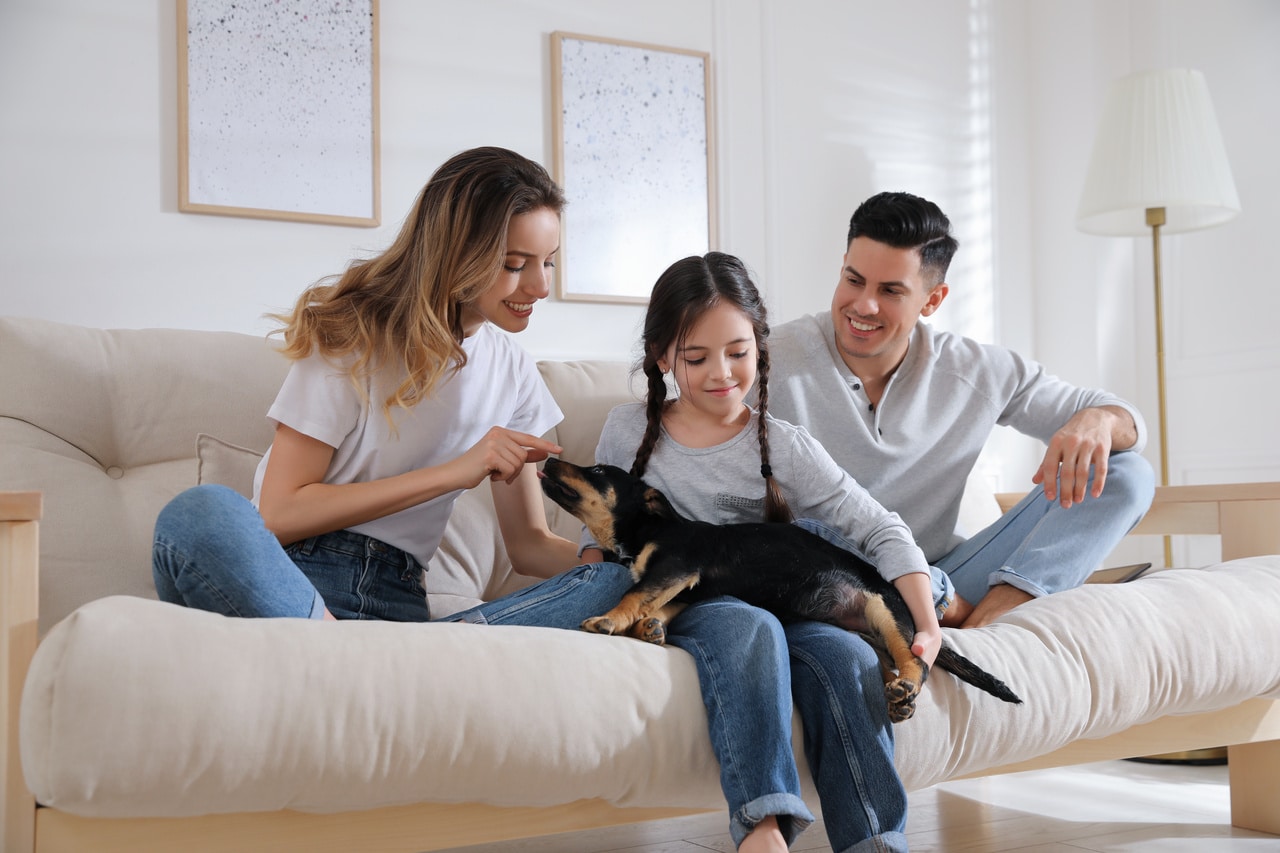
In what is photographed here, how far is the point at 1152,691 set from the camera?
1491mm

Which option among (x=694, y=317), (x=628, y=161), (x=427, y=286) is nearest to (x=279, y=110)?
(x=628, y=161)

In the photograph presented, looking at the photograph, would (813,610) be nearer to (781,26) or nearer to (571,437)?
(571,437)

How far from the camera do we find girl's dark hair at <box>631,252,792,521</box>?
1.54 metres

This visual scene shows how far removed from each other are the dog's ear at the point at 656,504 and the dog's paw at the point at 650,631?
0.18 meters

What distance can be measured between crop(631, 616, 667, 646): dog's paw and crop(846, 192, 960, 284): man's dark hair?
91 centimetres

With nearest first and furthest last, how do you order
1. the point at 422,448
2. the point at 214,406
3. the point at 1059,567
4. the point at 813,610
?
the point at 813,610
the point at 422,448
the point at 1059,567
the point at 214,406

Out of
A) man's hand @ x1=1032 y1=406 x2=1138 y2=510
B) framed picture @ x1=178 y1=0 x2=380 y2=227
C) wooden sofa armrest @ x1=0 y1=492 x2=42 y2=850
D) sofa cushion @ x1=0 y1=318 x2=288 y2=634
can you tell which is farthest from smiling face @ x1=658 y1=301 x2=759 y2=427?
framed picture @ x1=178 y1=0 x2=380 y2=227

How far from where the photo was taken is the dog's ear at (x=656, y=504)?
56.9 inches

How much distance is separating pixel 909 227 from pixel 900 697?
93cm

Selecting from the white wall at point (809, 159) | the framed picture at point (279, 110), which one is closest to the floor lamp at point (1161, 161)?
the white wall at point (809, 159)

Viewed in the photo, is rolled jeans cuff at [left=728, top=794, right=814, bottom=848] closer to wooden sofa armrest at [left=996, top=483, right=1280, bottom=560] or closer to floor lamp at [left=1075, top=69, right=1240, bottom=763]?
wooden sofa armrest at [left=996, top=483, right=1280, bottom=560]

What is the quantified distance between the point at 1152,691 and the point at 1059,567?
0.79ft

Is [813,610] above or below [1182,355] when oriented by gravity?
below

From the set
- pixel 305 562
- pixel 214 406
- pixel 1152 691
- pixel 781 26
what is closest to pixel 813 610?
pixel 1152 691
